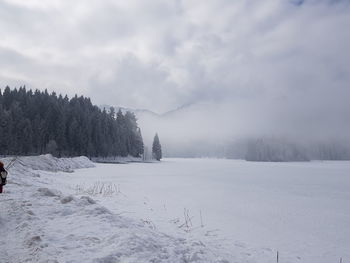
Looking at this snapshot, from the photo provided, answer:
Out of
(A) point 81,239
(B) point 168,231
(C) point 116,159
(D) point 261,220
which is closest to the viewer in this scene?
(A) point 81,239

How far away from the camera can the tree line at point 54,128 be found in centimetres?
7131

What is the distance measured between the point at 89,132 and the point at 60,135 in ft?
33.2

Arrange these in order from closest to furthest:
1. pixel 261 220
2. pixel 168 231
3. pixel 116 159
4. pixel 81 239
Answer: pixel 81 239
pixel 168 231
pixel 261 220
pixel 116 159

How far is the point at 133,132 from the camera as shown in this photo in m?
120

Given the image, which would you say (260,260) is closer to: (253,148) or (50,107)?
(50,107)

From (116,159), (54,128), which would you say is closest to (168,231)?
(54,128)

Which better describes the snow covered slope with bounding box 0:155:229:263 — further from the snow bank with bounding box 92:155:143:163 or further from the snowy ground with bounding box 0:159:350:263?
the snow bank with bounding box 92:155:143:163

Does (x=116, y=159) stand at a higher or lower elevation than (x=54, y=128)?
lower

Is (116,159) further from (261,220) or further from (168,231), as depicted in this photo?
(168,231)

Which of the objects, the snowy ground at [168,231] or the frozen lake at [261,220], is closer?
the snowy ground at [168,231]

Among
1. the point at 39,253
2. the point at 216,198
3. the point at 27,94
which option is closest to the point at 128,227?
the point at 39,253

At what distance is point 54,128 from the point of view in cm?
8262

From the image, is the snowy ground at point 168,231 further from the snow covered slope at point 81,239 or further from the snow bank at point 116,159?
the snow bank at point 116,159

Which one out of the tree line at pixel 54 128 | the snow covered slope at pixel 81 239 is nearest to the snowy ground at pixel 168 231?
the snow covered slope at pixel 81 239
